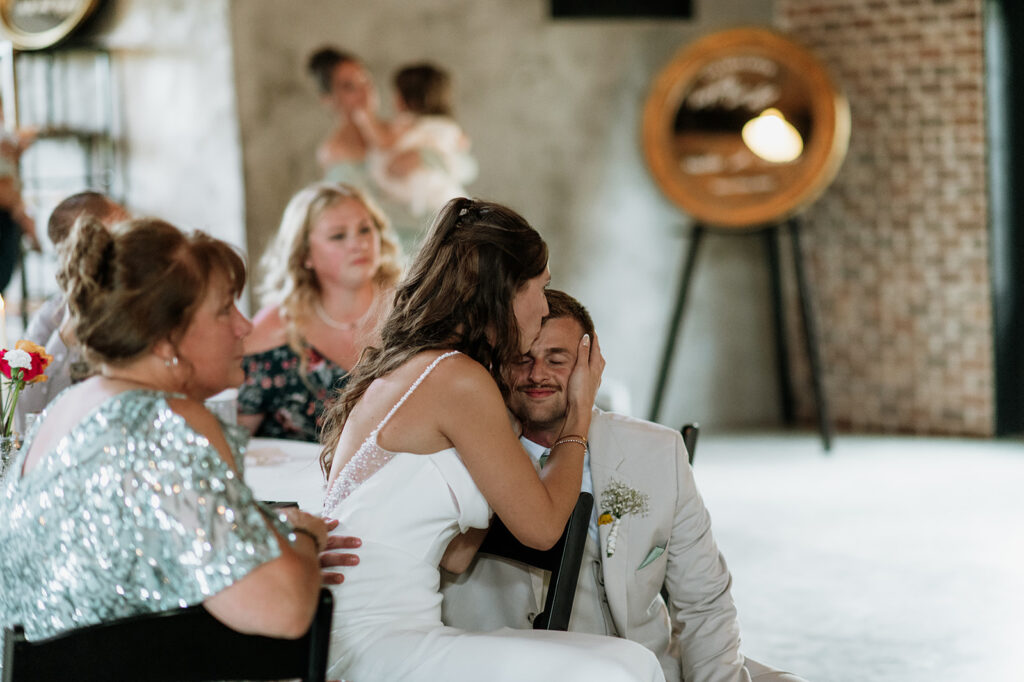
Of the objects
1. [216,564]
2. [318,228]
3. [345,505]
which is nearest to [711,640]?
[345,505]

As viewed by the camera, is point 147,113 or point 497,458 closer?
point 497,458

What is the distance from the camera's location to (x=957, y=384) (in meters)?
6.74

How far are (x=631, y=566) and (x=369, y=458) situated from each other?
57cm

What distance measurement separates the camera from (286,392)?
363 centimetres

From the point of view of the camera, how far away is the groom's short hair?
2.34 metres

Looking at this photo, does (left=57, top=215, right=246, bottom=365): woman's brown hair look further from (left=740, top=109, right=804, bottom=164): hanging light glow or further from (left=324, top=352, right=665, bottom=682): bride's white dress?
(left=740, top=109, right=804, bottom=164): hanging light glow

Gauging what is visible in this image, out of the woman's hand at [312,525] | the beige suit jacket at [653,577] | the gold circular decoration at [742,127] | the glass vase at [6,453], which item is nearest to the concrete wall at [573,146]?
the gold circular decoration at [742,127]

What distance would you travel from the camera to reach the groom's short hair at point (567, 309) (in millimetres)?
2336

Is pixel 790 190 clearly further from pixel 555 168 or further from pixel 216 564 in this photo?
pixel 216 564

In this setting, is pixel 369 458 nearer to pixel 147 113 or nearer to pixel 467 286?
pixel 467 286

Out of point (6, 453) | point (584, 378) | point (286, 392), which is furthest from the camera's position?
point (286, 392)

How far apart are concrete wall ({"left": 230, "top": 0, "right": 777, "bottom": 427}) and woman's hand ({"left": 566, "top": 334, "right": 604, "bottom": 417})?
4119 millimetres

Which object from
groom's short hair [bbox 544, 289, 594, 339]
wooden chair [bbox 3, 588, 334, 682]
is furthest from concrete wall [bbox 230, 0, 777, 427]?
wooden chair [bbox 3, 588, 334, 682]

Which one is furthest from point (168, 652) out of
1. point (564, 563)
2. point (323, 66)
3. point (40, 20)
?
point (40, 20)
